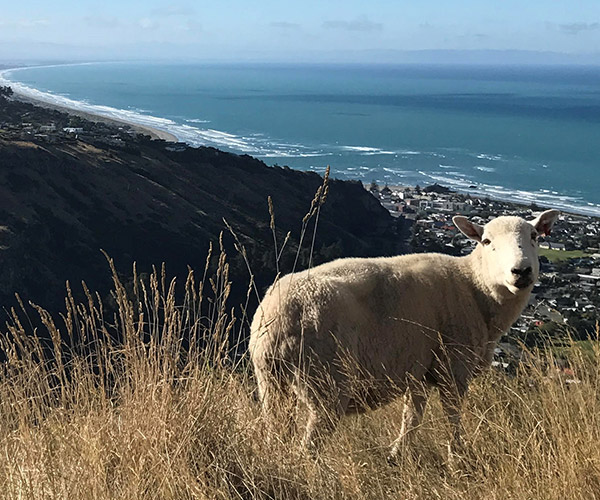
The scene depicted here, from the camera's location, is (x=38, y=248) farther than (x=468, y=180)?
No

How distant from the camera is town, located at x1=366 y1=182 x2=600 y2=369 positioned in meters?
10.9

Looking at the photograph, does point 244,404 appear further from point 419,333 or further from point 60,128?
point 60,128

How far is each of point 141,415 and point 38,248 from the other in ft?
119

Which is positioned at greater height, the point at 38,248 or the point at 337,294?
the point at 337,294

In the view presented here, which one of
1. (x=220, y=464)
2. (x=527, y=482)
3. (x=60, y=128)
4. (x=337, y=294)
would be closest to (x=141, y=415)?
(x=220, y=464)

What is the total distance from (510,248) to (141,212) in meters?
44.0

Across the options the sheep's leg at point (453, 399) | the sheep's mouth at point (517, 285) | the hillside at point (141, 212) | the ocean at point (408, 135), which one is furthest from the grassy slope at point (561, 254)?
the sheep's leg at point (453, 399)

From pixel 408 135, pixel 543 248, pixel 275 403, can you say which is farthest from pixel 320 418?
pixel 408 135

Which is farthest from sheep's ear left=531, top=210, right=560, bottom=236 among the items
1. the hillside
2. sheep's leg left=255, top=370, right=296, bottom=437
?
the hillside

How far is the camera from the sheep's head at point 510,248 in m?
4.97

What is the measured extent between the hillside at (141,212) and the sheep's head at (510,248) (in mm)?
23755

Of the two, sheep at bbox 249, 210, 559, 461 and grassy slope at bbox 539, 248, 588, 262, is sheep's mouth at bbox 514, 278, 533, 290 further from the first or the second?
grassy slope at bbox 539, 248, 588, 262

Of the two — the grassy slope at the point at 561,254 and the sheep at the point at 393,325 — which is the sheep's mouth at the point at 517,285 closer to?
the sheep at the point at 393,325

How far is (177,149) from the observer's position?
66062 millimetres
